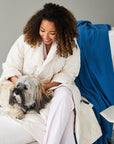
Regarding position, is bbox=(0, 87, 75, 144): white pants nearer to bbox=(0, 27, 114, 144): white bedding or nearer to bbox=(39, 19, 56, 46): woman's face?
bbox=(0, 27, 114, 144): white bedding

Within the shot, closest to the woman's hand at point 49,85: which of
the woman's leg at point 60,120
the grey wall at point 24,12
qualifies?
the woman's leg at point 60,120

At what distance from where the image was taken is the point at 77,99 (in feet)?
6.33

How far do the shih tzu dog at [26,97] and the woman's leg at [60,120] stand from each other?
0.11 metres

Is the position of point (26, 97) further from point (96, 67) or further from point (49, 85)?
point (96, 67)

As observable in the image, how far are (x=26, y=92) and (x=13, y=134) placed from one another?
33 centimetres

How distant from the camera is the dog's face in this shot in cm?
169

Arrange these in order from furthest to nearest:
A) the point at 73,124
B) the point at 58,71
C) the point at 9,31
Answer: the point at 9,31
the point at 58,71
the point at 73,124

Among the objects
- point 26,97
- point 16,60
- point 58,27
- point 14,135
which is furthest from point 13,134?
point 58,27

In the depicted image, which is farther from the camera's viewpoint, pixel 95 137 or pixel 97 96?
pixel 97 96

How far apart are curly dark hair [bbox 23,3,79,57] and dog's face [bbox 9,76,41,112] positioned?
0.43 metres

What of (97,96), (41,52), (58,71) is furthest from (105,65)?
(41,52)

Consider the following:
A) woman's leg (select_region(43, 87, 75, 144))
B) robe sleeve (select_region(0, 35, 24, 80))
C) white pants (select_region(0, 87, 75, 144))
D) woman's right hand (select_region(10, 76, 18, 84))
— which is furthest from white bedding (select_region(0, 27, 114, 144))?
robe sleeve (select_region(0, 35, 24, 80))

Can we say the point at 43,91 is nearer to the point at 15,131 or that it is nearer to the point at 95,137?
the point at 15,131

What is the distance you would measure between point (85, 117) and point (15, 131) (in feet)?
2.02
